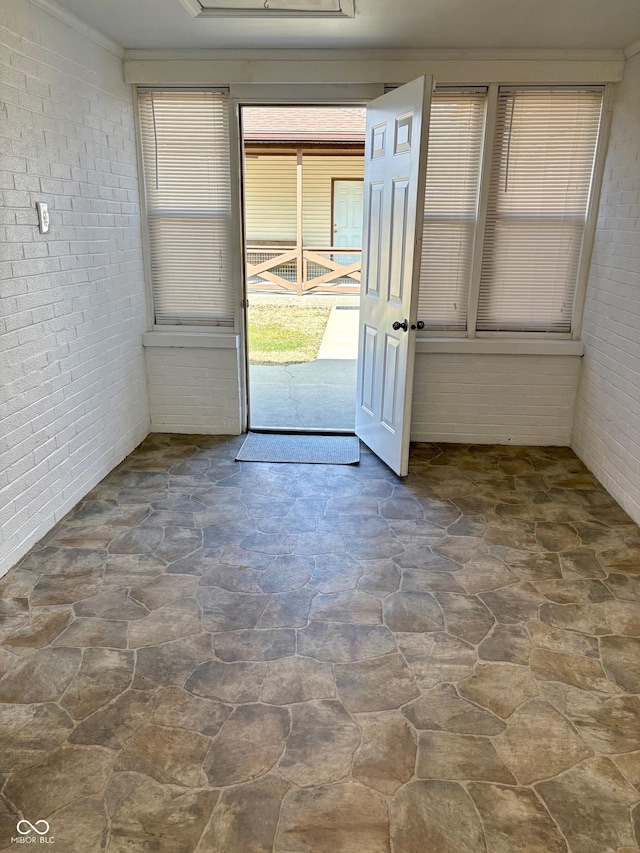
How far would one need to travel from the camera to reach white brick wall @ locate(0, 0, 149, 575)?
105 inches

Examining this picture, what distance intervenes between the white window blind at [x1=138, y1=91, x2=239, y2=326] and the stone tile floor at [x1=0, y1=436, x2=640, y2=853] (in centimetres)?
154

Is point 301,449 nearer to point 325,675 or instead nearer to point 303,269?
point 325,675

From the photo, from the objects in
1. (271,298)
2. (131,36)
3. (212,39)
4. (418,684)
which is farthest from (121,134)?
(271,298)

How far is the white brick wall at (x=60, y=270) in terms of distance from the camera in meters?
2.67

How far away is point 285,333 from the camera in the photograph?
8430 millimetres

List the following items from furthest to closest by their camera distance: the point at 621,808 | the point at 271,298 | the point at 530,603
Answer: the point at 271,298 < the point at 530,603 < the point at 621,808

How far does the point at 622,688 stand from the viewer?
2.08 metres

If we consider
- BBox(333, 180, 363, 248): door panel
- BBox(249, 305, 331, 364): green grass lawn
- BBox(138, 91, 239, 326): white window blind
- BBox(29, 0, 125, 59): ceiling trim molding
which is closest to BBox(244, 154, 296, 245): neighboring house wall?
BBox(333, 180, 363, 248): door panel

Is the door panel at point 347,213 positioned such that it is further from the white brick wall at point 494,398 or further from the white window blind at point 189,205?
the white brick wall at point 494,398

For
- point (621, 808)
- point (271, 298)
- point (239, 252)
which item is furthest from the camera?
point (271, 298)

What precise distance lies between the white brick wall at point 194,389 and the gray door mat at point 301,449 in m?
0.28

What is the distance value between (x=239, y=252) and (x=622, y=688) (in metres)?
3.43

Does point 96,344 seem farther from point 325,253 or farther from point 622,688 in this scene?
point 325,253

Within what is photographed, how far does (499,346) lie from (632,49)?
1879 mm
